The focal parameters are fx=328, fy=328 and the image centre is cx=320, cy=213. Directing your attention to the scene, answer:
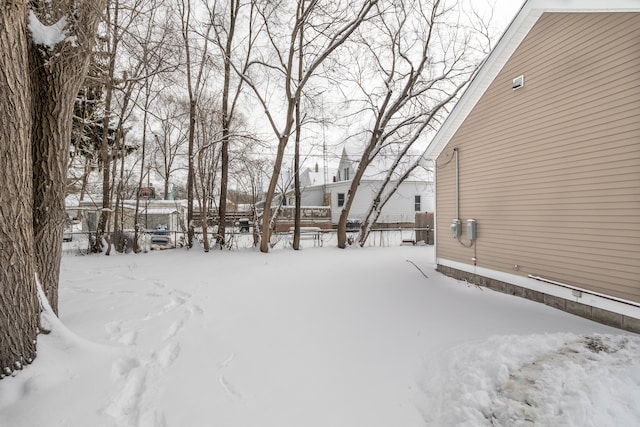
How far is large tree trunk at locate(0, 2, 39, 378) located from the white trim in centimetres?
641

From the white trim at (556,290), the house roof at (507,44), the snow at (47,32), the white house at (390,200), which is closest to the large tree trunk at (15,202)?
the snow at (47,32)

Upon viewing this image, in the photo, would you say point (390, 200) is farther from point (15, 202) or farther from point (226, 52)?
point (15, 202)

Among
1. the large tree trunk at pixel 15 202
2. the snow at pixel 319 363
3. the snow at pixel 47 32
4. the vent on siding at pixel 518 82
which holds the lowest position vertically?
the snow at pixel 319 363

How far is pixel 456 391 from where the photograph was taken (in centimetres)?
291

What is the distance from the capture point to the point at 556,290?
5113mm

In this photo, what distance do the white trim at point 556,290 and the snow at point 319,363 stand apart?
0.29 meters

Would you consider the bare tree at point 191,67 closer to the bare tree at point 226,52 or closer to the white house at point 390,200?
the bare tree at point 226,52

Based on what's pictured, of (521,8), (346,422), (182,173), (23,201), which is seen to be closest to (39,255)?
(23,201)

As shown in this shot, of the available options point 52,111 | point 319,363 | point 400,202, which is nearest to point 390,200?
point 400,202

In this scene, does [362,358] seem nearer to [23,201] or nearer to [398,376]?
[398,376]

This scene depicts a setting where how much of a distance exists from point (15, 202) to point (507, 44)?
745cm

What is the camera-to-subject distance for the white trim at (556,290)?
415cm

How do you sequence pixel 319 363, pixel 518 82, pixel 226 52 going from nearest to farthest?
1. pixel 319 363
2. pixel 518 82
3. pixel 226 52

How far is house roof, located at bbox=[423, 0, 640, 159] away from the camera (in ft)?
13.4
